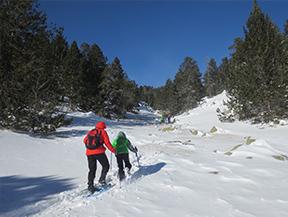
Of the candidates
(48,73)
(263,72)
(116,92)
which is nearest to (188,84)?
(116,92)

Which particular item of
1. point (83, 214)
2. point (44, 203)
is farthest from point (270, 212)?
point (44, 203)

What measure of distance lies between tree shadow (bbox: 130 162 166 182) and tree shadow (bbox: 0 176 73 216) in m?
1.94

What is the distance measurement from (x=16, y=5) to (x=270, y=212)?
15759 mm

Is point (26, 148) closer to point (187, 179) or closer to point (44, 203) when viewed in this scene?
point (44, 203)

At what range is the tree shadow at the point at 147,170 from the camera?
510 cm

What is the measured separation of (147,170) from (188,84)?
34797 mm

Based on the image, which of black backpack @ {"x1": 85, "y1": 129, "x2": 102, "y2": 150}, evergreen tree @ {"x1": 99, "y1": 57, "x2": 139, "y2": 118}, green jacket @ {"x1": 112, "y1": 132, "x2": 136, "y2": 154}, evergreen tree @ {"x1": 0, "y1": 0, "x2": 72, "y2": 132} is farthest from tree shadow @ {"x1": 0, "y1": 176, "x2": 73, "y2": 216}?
evergreen tree @ {"x1": 99, "y1": 57, "x2": 139, "y2": 118}

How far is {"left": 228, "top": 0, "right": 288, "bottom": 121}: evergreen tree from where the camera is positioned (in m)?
12.1

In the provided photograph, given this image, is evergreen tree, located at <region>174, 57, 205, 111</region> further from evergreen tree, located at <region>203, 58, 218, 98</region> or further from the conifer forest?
the conifer forest

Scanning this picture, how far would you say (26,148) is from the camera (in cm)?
745

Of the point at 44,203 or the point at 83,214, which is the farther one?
the point at 44,203

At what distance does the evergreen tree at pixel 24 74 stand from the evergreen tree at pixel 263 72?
15.1 meters

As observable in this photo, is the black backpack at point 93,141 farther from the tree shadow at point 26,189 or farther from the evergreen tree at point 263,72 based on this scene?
the evergreen tree at point 263,72

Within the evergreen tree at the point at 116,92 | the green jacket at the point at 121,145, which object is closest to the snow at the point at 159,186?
the green jacket at the point at 121,145
